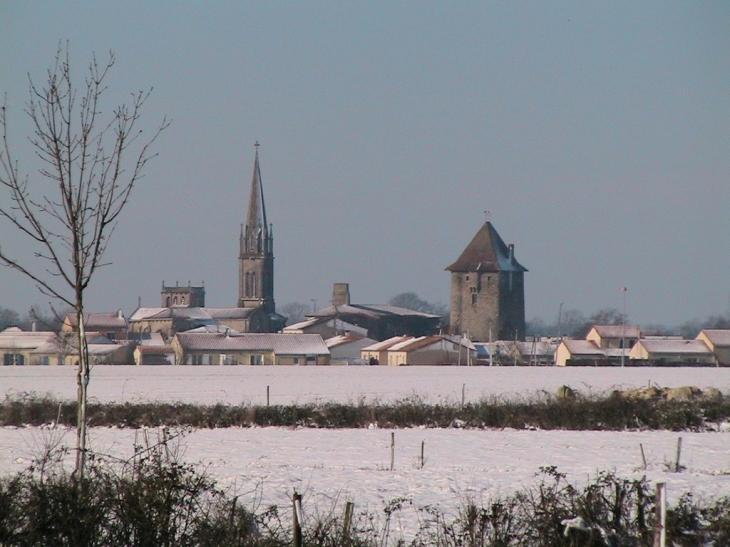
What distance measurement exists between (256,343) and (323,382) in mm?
38270

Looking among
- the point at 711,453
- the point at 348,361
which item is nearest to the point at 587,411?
the point at 711,453

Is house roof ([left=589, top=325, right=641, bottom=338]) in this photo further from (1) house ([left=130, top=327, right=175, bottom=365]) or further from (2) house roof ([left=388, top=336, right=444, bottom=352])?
(1) house ([left=130, top=327, right=175, bottom=365])

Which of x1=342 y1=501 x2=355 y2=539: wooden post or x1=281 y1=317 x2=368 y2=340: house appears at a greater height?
x1=281 y1=317 x2=368 y2=340: house

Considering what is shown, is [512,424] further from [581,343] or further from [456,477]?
[581,343]

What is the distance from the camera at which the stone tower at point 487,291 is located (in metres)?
116

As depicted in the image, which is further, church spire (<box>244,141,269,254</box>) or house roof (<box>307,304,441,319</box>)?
church spire (<box>244,141,269,254</box>)

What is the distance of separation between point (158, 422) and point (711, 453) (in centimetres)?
1184

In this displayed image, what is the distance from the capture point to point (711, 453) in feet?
60.5

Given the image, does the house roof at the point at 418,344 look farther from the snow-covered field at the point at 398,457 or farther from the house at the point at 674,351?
the snow-covered field at the point at 398,457

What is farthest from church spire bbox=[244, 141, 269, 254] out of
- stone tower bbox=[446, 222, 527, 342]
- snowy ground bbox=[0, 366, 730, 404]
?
snowy ground bbox=[0, 366, 730, 404]

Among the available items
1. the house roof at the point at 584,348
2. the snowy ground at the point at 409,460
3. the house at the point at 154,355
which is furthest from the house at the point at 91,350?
the snowy ground at the point at 409,460

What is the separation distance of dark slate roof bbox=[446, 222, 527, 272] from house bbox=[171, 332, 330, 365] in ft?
129

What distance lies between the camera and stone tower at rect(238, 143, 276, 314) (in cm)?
14138

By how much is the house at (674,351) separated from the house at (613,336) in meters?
5.77
